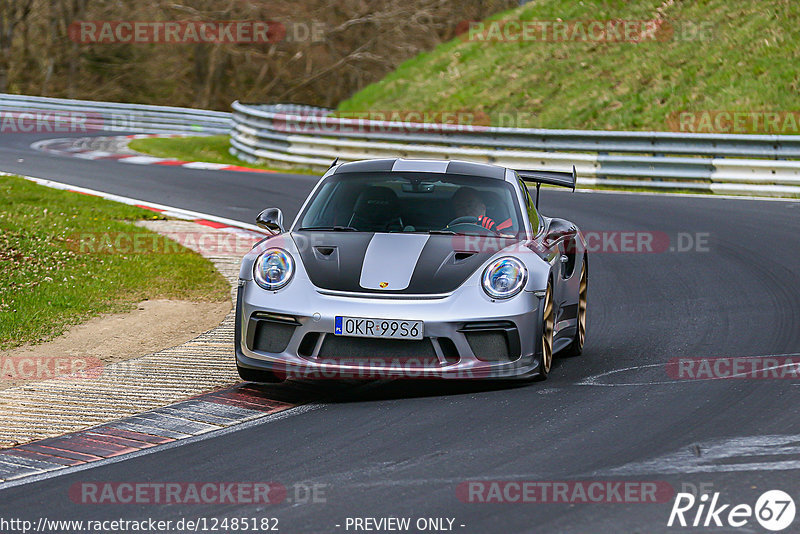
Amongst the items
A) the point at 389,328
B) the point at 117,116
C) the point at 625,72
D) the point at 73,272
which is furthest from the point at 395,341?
the point at 117,116

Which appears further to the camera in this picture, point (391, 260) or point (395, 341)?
point (391, 260)

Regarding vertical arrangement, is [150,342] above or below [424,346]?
below

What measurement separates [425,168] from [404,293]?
5.52 ft

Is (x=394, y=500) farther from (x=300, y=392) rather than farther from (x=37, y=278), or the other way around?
(x=37, y=278)

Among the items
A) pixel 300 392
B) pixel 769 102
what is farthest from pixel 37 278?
pixel 769 102

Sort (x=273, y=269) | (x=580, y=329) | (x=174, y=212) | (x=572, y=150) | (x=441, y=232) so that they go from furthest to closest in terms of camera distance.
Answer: (x=572, y=150), (x=174, y=212), (x=580, y=329), (x=441, y=232), (x=273, y=269)

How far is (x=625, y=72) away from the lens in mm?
25734

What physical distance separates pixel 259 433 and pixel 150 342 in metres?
2.76

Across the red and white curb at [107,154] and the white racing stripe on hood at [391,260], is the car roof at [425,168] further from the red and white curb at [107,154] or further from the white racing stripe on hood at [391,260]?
the red and white curb at [107,154]

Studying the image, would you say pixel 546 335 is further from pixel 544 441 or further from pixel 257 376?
pixel 257 376

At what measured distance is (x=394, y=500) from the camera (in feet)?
15.4

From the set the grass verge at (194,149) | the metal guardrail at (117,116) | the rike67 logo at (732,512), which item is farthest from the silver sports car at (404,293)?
the metal guardrail at (117,116)

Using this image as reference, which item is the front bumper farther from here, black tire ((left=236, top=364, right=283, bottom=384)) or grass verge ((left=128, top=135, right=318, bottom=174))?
grass verge ((left=128, top=135, right=318, bottom=174))

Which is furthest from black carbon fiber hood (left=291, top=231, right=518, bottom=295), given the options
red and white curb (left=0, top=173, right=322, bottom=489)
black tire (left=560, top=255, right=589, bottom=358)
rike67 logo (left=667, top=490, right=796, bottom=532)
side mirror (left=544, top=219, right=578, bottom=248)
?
rike67 logo (left=667, top=490, right=796, bottom=532)
